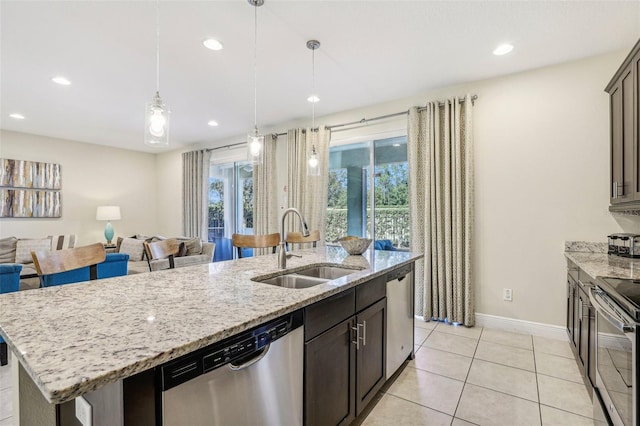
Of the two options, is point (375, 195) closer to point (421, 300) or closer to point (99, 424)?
point (421, 300)

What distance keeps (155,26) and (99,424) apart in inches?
104

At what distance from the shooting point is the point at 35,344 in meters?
0.84

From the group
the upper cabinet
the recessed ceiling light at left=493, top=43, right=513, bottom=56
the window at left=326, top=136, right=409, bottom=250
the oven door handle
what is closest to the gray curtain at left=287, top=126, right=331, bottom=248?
the window at left=326, top=136, right=409, bottom=250

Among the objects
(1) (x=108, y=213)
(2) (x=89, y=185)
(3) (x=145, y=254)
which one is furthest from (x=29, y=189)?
(3) (x=145, y=254)

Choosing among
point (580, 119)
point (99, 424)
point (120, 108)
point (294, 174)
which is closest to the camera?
point (99, 424)

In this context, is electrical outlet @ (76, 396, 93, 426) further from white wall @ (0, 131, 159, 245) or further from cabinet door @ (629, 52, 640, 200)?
white wall @ (0, 131, 159, 245)

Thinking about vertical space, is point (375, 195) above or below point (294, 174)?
below

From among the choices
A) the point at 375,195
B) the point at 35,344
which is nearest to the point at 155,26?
the point at 35,344

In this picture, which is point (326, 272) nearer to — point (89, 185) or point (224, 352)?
point (224, 352)

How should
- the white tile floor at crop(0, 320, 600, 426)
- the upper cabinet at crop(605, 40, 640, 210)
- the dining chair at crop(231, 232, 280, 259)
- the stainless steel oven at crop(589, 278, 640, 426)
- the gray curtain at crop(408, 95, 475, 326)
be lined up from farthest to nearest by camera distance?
1. the gray curtain at crop(408, 95, 475, 326)
2. the dining chair at crop(231, 232, 280, 259)
3. the upper cabinet at crop(605, 40, 640, 210)
4. the white tile floor at crop(0, 320, 600, 426)
5. the stainless steel oven at crop(589, 278, 640, 426)

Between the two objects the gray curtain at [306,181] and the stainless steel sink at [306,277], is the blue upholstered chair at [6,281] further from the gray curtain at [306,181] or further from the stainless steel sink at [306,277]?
the gray curtain at [306,181]

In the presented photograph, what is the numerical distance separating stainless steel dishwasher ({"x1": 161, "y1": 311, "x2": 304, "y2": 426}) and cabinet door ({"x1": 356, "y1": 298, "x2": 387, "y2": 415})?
55 cm

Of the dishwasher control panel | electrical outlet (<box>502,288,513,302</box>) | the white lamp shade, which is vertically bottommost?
electrical outlet (<box>502,288,513,302</box>)

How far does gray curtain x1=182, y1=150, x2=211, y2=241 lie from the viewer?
601cm
